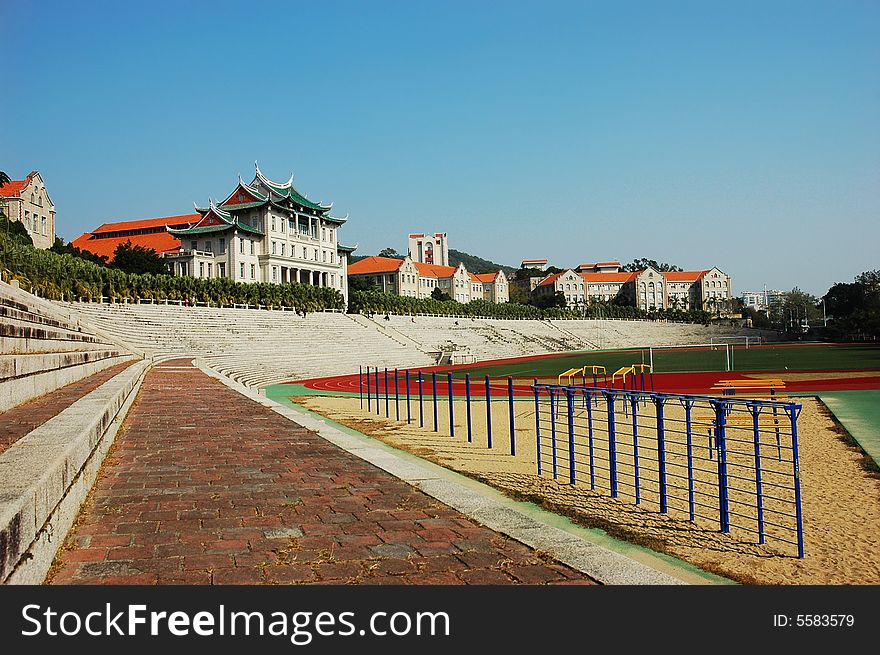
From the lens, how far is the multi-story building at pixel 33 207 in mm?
68938

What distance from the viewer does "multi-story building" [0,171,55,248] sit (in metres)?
68.9

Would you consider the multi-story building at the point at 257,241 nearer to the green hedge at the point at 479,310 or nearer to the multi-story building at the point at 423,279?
the green hedge at the point at 479,310

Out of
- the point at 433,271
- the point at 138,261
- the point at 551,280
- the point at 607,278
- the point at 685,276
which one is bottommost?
the point at 138,261

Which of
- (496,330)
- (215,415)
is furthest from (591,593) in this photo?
(496,330)

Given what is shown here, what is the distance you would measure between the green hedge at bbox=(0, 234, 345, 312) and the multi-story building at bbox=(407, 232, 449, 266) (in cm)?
9739

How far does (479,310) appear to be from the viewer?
3563 inches

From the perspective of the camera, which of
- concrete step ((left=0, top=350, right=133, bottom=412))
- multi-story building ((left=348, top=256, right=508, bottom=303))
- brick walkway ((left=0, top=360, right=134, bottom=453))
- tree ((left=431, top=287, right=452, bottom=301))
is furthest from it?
multi-story building ((left=348, top=256, right=508, bottom=303))

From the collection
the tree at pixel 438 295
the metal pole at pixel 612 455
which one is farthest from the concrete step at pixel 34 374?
the tree at pixel 438 295

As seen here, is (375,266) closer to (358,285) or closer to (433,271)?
(433,271)

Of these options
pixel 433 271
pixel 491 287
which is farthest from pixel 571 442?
pixel 491 287

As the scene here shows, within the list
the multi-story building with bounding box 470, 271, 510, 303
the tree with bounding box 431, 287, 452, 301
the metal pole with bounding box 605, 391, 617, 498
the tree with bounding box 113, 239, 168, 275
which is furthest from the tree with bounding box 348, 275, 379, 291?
the metal pole with bounding box 605, 391, 617, 498

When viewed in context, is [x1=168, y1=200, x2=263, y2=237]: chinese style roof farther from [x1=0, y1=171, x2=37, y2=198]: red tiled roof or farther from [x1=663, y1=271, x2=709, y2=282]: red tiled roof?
[x1=663, y1=271, x2=709, y2=282]: red tiled roof

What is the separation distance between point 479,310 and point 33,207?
170ft

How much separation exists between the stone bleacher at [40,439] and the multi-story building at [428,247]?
→ 15247 cm
